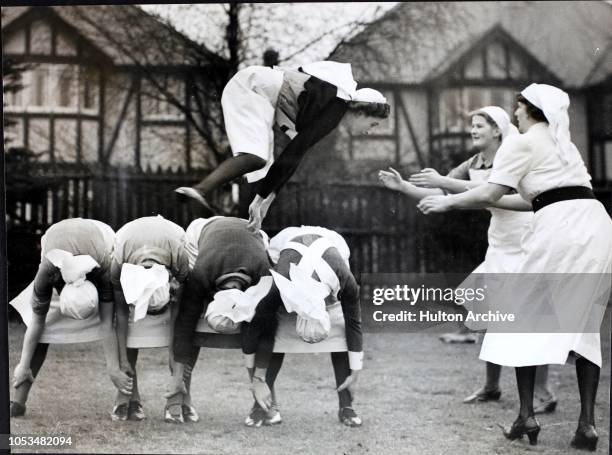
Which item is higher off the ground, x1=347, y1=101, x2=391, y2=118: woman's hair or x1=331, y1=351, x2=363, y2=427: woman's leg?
x1=347, y1=101, x2=391, y2=118: woman's hair

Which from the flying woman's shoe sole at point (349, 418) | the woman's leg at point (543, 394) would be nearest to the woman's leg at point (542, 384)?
the woman's leg at point (543, 394)

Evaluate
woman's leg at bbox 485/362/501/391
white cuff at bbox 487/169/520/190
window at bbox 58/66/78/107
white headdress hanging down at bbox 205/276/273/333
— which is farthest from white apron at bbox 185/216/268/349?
woman's leg at bbox 485/362/501/391

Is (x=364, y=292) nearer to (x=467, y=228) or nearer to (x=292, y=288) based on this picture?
(x=292, y=288)

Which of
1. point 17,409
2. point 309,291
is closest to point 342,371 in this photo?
point 309,291

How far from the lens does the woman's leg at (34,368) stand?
420 centimetres

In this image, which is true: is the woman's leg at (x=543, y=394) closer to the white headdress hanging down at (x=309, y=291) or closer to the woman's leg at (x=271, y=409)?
the white headdress hanging down at (x=309, y=291)

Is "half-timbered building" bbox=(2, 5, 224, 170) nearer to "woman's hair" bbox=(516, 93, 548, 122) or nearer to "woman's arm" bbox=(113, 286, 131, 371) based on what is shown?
"woman's arm" bbox=(113, 286, 131, 371)

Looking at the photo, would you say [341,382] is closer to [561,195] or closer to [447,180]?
[447,180]

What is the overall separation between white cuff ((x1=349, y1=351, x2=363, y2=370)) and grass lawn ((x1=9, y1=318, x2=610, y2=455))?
45 mm

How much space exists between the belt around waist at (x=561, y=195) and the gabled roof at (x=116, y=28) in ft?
6.82

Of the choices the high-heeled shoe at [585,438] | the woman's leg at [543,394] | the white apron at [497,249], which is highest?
the white apron at [497,249]

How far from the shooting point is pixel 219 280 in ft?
13.4

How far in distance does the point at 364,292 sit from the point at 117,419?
1.48m

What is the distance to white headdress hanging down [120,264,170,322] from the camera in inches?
158
